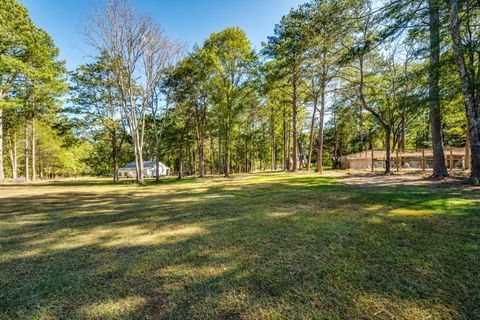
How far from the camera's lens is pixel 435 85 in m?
8.79

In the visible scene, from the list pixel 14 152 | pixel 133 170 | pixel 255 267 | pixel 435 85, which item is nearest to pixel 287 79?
pixel 435 85

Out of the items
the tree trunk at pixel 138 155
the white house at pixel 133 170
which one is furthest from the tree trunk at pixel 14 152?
the tree trunk at pixel 138 155

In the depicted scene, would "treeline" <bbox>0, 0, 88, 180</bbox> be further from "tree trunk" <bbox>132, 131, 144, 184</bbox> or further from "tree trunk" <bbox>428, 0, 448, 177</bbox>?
"tree trunk" <bbox>428, 0, 448, 177</bbox>

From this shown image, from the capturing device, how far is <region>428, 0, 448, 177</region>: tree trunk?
8500mm

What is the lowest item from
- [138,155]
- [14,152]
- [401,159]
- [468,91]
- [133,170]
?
[133,170]

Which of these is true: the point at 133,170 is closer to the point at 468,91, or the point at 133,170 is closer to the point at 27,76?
the point at 27,76

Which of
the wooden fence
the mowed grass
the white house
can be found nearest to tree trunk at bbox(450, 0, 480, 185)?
the mowed grass

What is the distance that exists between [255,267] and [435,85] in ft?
34.0

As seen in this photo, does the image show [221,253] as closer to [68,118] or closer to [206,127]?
[206,127]

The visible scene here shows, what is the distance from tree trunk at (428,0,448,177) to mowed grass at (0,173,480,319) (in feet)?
19.7

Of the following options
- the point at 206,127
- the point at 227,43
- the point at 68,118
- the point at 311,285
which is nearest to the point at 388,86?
the point at 227,43

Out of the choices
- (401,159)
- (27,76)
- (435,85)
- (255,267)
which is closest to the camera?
(255,267)

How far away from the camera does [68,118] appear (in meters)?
21.2

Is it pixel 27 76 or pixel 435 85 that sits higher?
pixel 27 76
